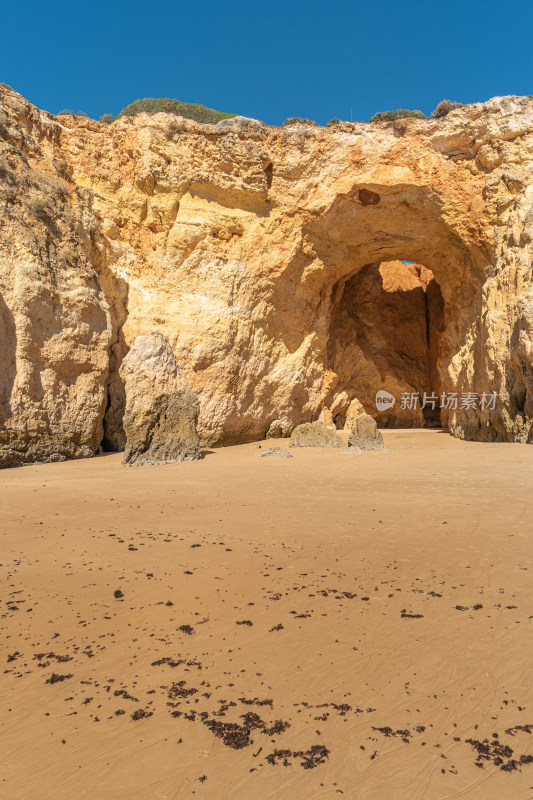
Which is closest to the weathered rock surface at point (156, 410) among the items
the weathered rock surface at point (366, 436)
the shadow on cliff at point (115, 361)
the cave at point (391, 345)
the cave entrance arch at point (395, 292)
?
the shadow on cliff at point (115, 361)

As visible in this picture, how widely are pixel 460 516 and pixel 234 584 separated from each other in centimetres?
243

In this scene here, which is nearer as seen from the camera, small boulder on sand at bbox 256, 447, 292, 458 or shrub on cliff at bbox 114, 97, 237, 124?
small boulder on sand at bbox 256, 447, 292, 458

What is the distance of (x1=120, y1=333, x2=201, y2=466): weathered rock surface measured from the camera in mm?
9172

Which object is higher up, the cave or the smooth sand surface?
the cave

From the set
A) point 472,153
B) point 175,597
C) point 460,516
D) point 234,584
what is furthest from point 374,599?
point 472,153

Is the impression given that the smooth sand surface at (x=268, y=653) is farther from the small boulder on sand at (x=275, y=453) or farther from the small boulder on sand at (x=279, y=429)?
the small boulder on sand at (x=279, y=429)

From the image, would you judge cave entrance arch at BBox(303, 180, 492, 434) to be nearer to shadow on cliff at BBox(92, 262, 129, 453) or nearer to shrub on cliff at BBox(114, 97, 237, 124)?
shadow on cliff at BBox(92, 262, 129, 453)

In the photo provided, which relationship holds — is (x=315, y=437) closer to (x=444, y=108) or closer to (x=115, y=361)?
(x=115, y=361)

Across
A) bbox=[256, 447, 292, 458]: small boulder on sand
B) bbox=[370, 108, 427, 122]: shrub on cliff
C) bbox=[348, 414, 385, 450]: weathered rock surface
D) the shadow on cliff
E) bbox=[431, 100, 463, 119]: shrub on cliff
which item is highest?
bbox=[370, 108, 427, 122]: shrub on cliff

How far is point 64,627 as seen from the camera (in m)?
2.50

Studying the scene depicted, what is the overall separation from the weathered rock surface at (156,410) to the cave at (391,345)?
32.5 feet

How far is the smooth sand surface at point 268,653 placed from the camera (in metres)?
1.56

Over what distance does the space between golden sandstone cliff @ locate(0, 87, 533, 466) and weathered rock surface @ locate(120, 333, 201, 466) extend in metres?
1.79

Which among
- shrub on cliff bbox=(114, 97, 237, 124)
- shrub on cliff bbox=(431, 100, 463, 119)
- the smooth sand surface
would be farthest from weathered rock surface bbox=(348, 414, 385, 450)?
shrub on cliff bbox=(114, 97, 237, 124)
